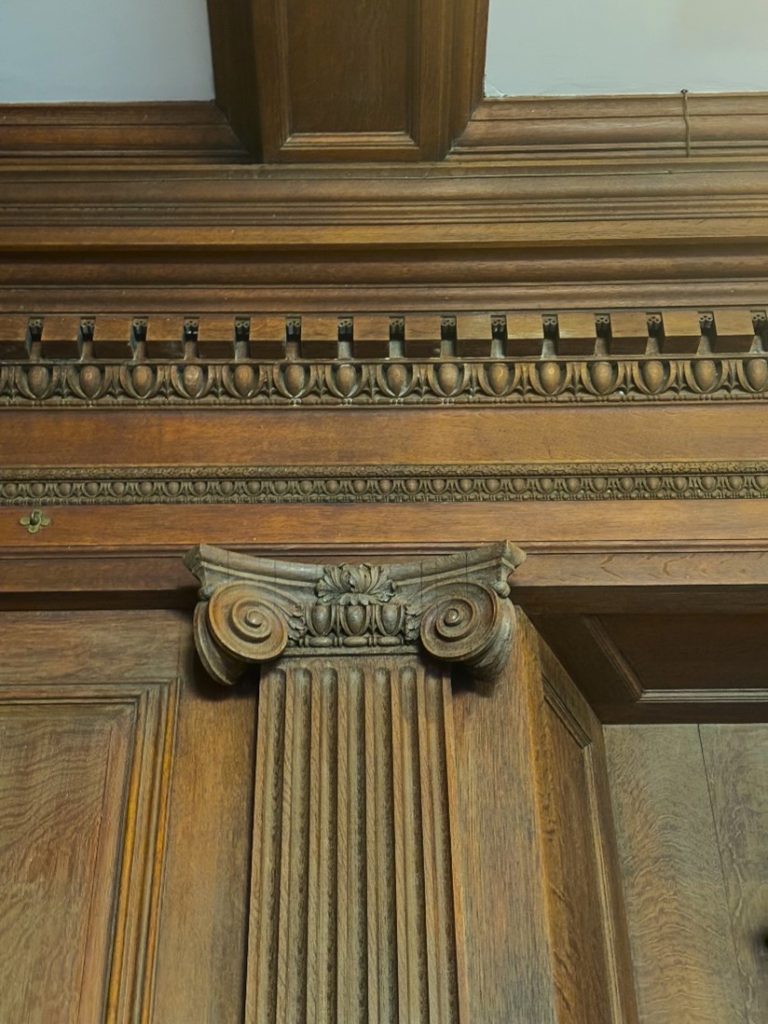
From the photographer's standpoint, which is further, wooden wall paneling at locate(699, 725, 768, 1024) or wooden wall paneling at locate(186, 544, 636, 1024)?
wooden wall paneling at locate(699, 725, 768, 1024)

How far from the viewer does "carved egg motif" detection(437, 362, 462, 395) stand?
5.48 feet

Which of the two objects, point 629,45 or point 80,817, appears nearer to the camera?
point 80,817

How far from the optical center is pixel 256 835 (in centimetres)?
140

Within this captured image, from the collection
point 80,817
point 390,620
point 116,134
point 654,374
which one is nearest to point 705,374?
point 654,374

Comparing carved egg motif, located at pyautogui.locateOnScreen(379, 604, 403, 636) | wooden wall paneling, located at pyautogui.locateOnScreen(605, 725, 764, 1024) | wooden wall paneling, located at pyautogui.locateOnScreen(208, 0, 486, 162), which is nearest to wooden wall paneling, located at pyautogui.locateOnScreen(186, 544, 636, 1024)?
carved egg motif, located at pyautogui.locateOnScreen(379, 604, 403, 636)

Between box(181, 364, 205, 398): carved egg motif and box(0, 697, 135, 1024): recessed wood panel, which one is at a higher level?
box(181, 364, 205, 398): carved egg motif

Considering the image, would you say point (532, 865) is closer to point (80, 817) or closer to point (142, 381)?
point (80, 817)

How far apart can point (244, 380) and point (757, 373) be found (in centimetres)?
75

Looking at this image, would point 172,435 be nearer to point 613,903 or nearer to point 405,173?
point 405,173

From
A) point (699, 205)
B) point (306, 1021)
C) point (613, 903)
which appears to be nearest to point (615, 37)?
point (699, 205)

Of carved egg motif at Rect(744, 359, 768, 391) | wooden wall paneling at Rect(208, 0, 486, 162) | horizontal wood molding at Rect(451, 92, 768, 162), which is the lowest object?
carved egg motif at Rect(744, 359, 768, 391)

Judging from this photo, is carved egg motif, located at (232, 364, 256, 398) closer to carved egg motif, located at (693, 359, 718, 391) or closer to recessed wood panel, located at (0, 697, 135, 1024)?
recessed wood panel, located at (0, 697, 135, 1024)

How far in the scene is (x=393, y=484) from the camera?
1615mm

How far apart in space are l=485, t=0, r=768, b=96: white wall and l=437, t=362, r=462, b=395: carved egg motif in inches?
16.4
